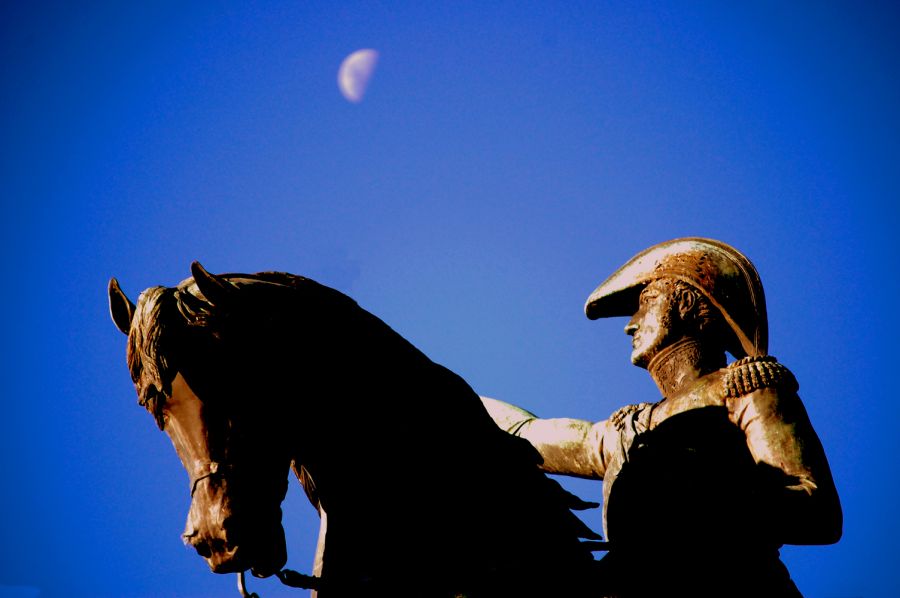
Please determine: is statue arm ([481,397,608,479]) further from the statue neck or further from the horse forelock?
the horse forelock

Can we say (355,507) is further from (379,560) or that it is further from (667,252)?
(667,252)

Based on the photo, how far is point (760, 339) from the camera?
18.7 feet

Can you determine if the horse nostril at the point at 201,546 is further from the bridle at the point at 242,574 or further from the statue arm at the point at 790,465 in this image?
the statue arm at the point at 790,465

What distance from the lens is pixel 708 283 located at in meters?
5.92

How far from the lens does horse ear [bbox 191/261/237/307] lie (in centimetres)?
360

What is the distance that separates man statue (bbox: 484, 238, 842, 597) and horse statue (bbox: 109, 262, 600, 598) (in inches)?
18.1

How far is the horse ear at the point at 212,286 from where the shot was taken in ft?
11.8

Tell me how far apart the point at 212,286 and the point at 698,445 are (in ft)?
9.07

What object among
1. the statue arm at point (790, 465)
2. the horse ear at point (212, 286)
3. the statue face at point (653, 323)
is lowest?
the statue arm at point (790, 465)

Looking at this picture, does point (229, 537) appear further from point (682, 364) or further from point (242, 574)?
point (682, 364)

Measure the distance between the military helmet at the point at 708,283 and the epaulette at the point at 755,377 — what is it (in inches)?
12.5

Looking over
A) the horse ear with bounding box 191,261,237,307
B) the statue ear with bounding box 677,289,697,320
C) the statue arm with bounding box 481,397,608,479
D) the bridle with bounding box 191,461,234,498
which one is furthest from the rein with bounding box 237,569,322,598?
the statue ear with bounding box 677,289,697,320

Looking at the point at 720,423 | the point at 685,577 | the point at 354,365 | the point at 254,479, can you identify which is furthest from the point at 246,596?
the point at 720,423

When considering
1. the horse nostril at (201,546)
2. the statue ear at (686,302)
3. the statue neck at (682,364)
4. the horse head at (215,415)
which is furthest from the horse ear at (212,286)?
the statue ear at (686,302)
